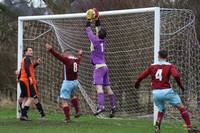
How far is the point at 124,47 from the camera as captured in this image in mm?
19891

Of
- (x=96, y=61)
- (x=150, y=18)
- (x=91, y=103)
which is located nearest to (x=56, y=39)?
(x=91, y=103)

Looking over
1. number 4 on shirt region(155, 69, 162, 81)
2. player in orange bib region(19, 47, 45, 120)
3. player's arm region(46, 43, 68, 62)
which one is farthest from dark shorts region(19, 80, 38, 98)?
number 4 on shirt region(155, 69, 162, 81)

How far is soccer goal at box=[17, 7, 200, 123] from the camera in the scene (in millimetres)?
17734

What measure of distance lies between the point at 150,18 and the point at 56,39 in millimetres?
3965

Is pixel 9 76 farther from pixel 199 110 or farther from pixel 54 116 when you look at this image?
pixel 199 110

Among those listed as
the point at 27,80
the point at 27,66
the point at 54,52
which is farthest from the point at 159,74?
the point at 27,80

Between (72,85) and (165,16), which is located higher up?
(165,16)

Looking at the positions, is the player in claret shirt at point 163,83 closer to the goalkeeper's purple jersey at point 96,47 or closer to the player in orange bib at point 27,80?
the goalkeeper's purple jersey at point 96,47

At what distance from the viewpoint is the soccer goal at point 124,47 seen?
698 inches

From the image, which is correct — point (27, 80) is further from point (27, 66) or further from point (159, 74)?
point (159, 74)

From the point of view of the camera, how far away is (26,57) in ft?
57.7

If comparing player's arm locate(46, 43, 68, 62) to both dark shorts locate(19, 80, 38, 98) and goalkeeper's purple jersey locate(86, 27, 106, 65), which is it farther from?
dark shorts locate(19, 80, 38, 98)

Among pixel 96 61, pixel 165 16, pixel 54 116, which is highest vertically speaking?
pixel 165 16

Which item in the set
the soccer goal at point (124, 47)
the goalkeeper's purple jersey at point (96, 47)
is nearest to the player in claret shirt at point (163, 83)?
the goalkeeper's purple jersey at point (96, 47)
